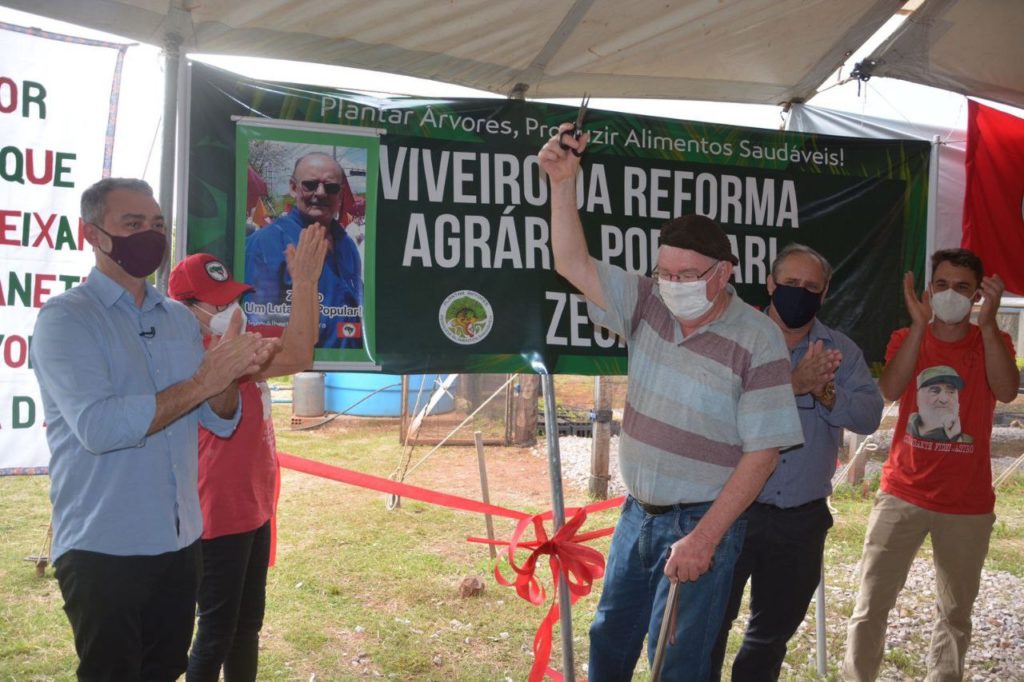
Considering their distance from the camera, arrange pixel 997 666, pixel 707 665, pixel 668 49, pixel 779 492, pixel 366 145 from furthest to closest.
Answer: pixel 997 666 < pixel 668 49 < pixel 366 145 < pixel 779 492 < pixel 707 665

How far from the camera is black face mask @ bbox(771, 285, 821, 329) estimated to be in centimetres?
288

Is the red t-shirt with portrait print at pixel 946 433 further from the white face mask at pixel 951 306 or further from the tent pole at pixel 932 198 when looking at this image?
the tent pole at pixel 932 198

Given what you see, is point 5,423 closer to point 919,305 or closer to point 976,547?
point 919,305

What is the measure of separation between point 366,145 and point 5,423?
177 centimetres

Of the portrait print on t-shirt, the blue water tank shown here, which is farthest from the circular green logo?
the blue water tank

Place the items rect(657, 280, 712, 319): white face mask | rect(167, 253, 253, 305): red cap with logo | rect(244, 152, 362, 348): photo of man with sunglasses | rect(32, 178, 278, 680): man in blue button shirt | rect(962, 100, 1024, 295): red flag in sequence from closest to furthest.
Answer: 1. rect(32, 178, 278, 680): man in blue button shirt
2. rect(657, 280, 712, 319): white face mask
3. rect(167, 253, 253, 305): red cap with logo
4. rect(244, 152, 362, 348): photo of man with sunglasses
5. rect(962, 100, 1024, 295): red flag

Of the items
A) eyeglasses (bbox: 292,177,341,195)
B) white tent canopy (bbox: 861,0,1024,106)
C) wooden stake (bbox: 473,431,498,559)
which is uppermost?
white tent canopy (bbox: 861,0,1024,106)

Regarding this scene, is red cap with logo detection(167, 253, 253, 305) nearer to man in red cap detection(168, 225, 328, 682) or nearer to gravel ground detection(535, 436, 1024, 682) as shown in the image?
man in red cap detection(168, 225, 328, 682)

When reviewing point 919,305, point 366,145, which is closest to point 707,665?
point 919,305

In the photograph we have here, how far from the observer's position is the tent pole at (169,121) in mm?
2945

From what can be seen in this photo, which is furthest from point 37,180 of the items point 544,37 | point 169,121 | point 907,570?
point 907,570

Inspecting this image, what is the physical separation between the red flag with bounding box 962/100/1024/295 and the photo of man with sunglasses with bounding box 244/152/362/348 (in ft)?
10.6

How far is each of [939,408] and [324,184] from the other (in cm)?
282

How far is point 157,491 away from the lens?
83.8 inches
